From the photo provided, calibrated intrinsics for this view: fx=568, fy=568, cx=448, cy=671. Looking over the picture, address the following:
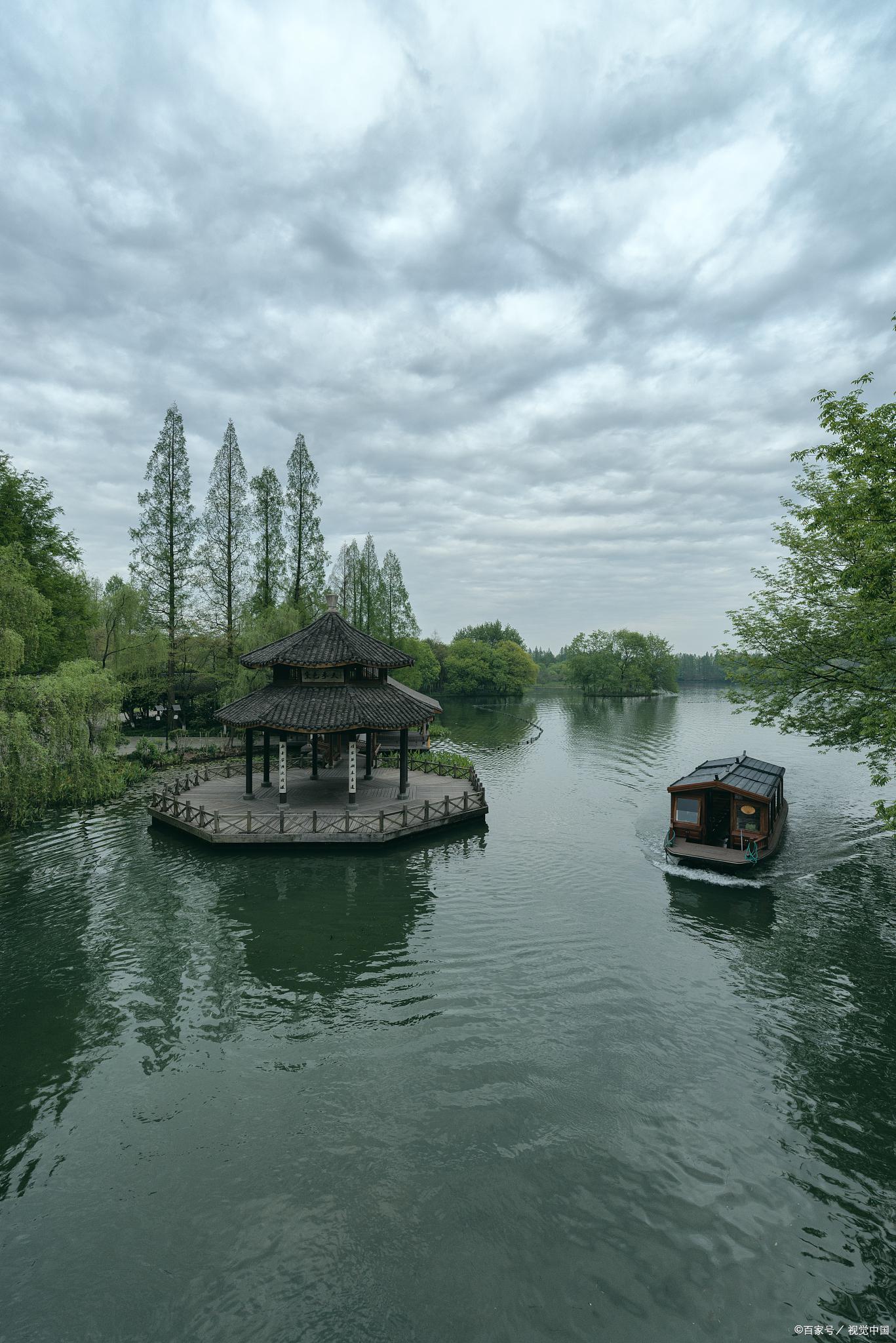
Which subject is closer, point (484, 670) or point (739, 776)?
point (739, 776)

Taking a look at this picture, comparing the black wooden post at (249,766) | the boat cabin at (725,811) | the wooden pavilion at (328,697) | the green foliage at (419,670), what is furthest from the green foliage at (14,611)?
the green foliage at (419,670)

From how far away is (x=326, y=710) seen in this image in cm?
2498

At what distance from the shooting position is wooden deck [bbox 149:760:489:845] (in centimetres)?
2255

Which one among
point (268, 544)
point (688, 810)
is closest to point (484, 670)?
point (268, 544)

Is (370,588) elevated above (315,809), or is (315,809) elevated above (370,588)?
(370,588)

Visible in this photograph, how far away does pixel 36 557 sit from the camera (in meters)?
33.5

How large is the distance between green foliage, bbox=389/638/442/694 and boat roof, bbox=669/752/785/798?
4989 centimetres

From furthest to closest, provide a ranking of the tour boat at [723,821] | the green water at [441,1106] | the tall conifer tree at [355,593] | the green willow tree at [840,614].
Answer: the tall conifer tree at [355,593] → the tour boat at [723,821] → the green willow tree at [840,614] → the green water at [441,1106]

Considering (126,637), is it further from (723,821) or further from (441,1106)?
(441,1106)

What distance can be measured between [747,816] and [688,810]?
6.98 feet

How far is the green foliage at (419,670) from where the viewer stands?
263 ft

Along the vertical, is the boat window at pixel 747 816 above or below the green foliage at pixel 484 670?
below

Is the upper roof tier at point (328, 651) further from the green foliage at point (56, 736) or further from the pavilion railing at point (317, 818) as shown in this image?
the green foliage at point (56, 736)

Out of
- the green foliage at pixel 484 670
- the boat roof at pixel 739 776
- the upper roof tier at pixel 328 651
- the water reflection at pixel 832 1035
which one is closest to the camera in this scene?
the water reflection at pixel 832 1035
